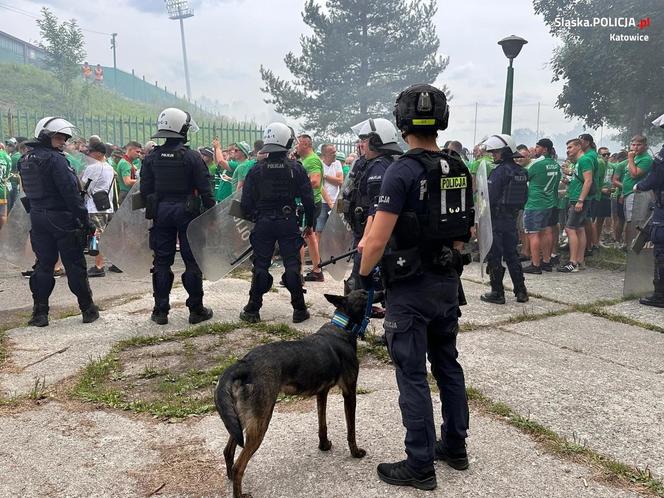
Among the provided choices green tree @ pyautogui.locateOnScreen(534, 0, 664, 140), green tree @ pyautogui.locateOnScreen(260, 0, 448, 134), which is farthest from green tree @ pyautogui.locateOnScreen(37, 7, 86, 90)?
green tree @ pyautogui.locateOnScreen(534, 0, 664, 140)

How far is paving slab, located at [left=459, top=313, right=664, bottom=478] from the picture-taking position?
3.36 metres

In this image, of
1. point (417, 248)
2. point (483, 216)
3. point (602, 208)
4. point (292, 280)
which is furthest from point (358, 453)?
point (602, 208)

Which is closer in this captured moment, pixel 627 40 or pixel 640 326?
pixel 640 326

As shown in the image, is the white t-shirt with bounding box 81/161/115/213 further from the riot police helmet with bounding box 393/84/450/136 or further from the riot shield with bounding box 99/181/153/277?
the riot police helmet with bounding box 393/84/450/136

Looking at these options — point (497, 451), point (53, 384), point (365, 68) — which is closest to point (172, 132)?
point (53, 384)

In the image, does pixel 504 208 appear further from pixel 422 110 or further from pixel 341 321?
pixel 422 110

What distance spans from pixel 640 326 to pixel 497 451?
3.58 meters

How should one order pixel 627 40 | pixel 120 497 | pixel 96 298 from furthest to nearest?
1. pixel 627 40
2. pixel 96 298
3. pixel 120 497

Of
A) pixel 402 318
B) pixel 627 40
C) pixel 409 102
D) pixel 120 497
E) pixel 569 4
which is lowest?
pixel 120 497

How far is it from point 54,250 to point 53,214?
40 cm

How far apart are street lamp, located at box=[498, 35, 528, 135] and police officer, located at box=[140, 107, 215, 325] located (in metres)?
6.36

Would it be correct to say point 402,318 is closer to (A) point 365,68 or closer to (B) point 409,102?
(B) point 409,102

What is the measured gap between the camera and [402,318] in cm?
278

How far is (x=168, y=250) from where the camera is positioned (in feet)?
18.5
